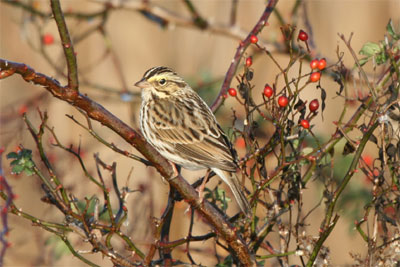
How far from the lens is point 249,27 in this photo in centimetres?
884

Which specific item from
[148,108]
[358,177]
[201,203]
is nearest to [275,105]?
[201,203]

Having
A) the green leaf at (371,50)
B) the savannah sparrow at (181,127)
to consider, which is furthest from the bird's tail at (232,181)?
the green leaf at (371,50)

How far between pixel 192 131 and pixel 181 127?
10cm

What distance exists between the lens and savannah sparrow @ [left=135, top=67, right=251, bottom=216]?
4.40m

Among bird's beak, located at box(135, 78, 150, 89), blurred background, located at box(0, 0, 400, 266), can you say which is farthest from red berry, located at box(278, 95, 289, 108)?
blurred background, located at box(0, 0, 400, 266)

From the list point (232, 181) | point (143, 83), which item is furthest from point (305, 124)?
point (143, 83)

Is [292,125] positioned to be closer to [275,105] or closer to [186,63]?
[275,105]

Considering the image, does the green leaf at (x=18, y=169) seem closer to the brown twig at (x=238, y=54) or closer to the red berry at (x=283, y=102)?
the red berry at (x=283, y=102)

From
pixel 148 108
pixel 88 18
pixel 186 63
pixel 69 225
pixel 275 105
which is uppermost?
pixel 186 63

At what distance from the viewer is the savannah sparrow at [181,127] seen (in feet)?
14.4

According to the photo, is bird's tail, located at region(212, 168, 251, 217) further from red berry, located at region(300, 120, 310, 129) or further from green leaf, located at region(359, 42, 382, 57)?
green leaf, located at region(359, 42, 382, 57)

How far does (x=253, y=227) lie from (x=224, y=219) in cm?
24

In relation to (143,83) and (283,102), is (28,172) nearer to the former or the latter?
(283,102)

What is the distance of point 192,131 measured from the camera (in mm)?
4746
